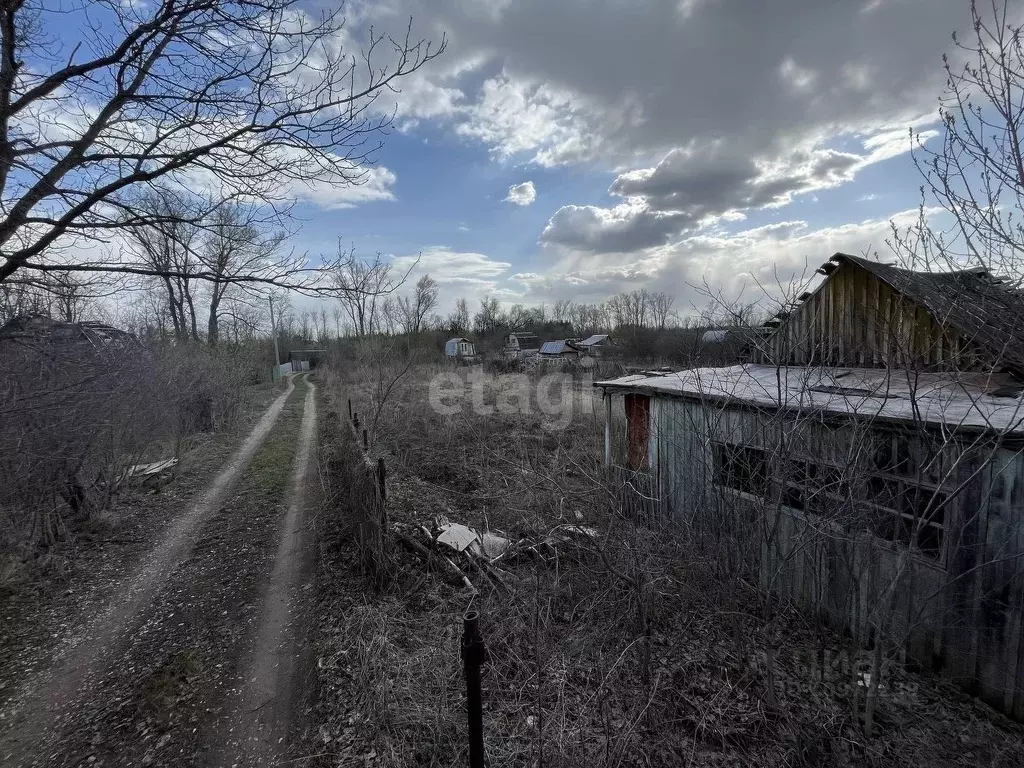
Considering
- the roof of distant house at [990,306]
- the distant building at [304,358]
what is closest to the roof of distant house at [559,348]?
the distant building at [304,358]

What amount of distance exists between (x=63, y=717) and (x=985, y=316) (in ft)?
28.8

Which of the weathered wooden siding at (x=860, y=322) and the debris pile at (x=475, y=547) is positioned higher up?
the weathered wooden siding at (x=860, y=322)

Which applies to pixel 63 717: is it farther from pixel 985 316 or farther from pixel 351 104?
pixel 985 316

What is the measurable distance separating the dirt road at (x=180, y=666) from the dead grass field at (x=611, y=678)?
1.42 ft

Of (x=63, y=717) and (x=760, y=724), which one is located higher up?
(x=63, y=717)

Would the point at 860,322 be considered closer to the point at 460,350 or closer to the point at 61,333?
the point at 61,333

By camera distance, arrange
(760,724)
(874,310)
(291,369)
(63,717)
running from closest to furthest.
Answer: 1. (63,717)
2. (760,724)
3. (874,310)
4. (291,369)

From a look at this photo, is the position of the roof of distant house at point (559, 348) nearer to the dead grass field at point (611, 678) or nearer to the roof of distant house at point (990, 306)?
the dead grass field at point (611, 678)

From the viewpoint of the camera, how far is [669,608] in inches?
194

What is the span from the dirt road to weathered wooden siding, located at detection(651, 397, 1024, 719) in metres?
4.32

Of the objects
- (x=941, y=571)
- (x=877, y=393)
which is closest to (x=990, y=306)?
(x=877, y=393)

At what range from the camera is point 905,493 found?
4160 millimetres

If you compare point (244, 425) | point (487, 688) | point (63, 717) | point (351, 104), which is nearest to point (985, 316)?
point (487, 688)

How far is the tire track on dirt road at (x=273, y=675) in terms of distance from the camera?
10.2ft
